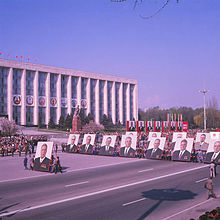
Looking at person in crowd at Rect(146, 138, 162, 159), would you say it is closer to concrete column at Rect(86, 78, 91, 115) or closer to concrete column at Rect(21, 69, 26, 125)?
concrete column at Rect(21, 69, 26, 125)

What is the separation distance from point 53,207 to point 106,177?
9.37 metres

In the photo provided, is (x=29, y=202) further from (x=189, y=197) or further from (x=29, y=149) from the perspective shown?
(x=29, y=149)

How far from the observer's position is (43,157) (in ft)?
91.4

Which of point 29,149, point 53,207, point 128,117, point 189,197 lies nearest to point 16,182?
point 53,207

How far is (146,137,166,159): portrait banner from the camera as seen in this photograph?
3478cm

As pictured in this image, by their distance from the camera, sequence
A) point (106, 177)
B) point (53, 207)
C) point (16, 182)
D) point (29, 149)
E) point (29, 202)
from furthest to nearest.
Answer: point (29, 149) → point (106, 177) → point (16, 182) → point (29, 202) → point (53, 207)

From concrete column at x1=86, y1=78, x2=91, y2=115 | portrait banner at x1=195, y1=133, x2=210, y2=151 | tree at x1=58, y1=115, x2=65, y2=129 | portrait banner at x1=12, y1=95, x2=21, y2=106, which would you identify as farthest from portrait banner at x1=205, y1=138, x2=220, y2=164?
concrete column at x1=86, y1=78, x2=91, y2=115

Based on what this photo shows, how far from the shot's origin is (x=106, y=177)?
23203 mm

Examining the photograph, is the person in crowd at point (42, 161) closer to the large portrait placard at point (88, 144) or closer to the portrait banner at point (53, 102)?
the large portrait placard at point (88, 144)

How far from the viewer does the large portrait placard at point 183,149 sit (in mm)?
32406

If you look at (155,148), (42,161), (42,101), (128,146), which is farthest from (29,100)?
(42,161)

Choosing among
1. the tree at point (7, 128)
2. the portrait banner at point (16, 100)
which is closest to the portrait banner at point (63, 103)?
the portrait banner at point (16, 100)

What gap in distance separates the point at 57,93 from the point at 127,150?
232ft

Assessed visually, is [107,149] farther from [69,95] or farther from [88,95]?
[88,95]
